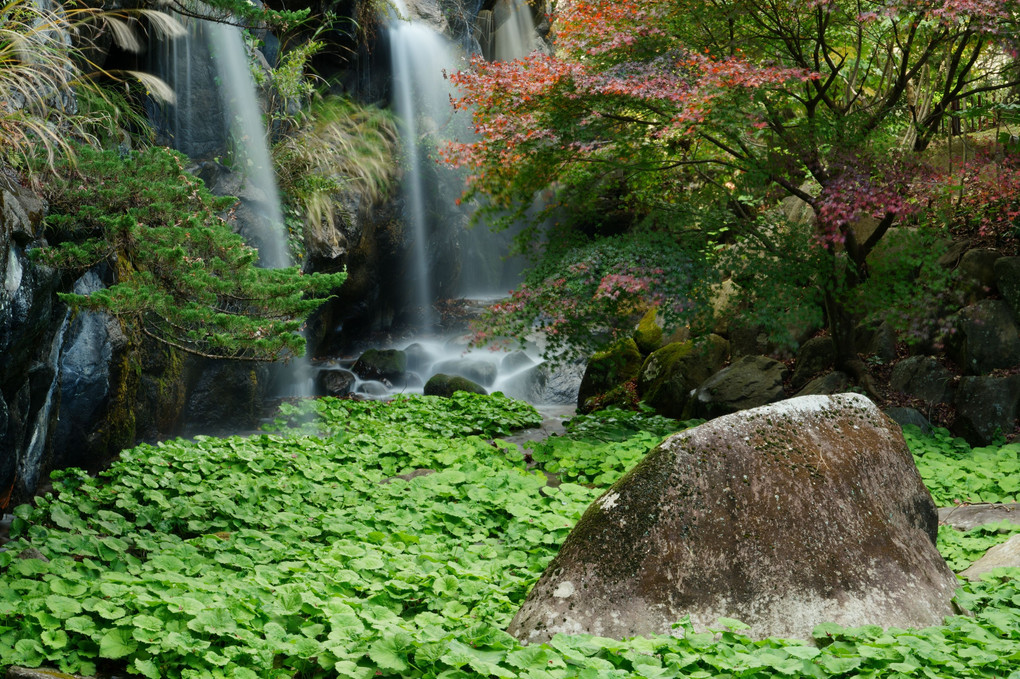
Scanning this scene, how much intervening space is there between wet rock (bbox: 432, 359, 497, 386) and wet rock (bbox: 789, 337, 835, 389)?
17.1 ft

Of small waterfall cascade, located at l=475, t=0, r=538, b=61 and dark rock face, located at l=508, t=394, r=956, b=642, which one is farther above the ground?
small waterfall cascade, located at l=475, t=0, r=538, b=61

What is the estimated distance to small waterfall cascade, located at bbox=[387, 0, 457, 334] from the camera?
14438 millimetres

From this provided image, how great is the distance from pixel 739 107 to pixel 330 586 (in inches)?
227

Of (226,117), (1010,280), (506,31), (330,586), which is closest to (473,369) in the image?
(226,117)

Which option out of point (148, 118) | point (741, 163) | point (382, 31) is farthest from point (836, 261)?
point (382, 31)

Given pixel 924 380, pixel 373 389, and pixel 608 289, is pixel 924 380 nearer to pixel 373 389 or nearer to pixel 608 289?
pixel 608 289

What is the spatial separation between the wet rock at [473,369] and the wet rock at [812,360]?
5214 millimetres

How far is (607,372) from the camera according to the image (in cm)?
1009

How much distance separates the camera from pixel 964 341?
298 inches

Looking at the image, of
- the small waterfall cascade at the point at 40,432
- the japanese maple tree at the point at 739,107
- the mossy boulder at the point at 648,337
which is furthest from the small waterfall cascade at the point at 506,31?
the small waterfall cascade at the point at 40,432

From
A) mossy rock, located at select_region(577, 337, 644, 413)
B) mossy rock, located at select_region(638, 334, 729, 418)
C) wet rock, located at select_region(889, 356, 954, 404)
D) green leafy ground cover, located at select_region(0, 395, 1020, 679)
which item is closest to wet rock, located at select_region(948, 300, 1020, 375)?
wet rock, located at select_region(889, 356, 954, 404)

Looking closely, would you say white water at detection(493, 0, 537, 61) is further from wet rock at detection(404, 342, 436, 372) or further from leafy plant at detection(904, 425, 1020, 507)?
leafy plant at detection(904, 425, 1020, 507)

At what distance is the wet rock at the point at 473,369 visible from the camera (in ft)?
40.7

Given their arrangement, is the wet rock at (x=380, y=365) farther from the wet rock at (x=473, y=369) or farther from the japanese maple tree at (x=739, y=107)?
the japanese maple tree at (x=739, y=107)
